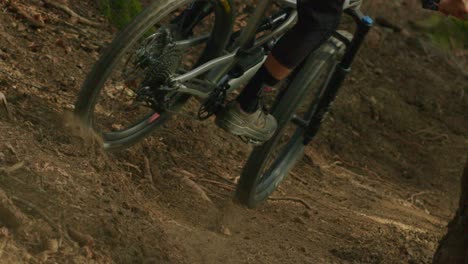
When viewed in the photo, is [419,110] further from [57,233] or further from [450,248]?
[57,233]

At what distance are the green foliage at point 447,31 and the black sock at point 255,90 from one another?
6144 mm

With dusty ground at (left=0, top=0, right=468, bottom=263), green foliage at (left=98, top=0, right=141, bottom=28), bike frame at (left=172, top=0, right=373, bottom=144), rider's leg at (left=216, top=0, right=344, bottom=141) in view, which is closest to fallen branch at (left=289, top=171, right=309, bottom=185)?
dusty ground at (left=0, top=0, right=468, bottom=263)

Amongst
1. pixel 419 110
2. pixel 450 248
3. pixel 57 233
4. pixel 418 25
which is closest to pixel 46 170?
pixel 57 233

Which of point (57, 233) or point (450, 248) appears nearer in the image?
point (57, 233)

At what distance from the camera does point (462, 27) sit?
405 inches

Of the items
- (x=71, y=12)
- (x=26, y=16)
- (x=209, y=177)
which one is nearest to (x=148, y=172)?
(x=209, y=177)

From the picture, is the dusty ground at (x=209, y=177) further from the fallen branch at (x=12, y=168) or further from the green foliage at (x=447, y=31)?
the green foliage at (x=447, y=31)

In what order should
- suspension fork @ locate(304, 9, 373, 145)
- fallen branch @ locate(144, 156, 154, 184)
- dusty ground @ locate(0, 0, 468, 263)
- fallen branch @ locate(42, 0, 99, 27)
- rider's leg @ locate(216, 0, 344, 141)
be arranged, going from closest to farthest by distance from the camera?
dusty ground @ locate(0, 0, 468, 263)
rider's leg @ locate(216, 0, 344, 141)
suspension fork @ locate(304, 9, 373, 145)
fallen branch @ locate(144, 156, 154, 184)
fallen branch @ locate(42, 0, 99, 27)

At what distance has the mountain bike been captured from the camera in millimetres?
4152

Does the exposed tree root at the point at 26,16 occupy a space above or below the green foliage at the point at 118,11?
above

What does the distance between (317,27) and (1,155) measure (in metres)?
1.84

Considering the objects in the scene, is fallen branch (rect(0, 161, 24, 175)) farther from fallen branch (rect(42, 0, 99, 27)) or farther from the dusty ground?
fallen branch (rect(42, 0, 99, 27))

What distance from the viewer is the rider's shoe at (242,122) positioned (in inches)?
177

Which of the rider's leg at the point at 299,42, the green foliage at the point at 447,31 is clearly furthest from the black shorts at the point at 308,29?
the green foliage at the point at 447,31
